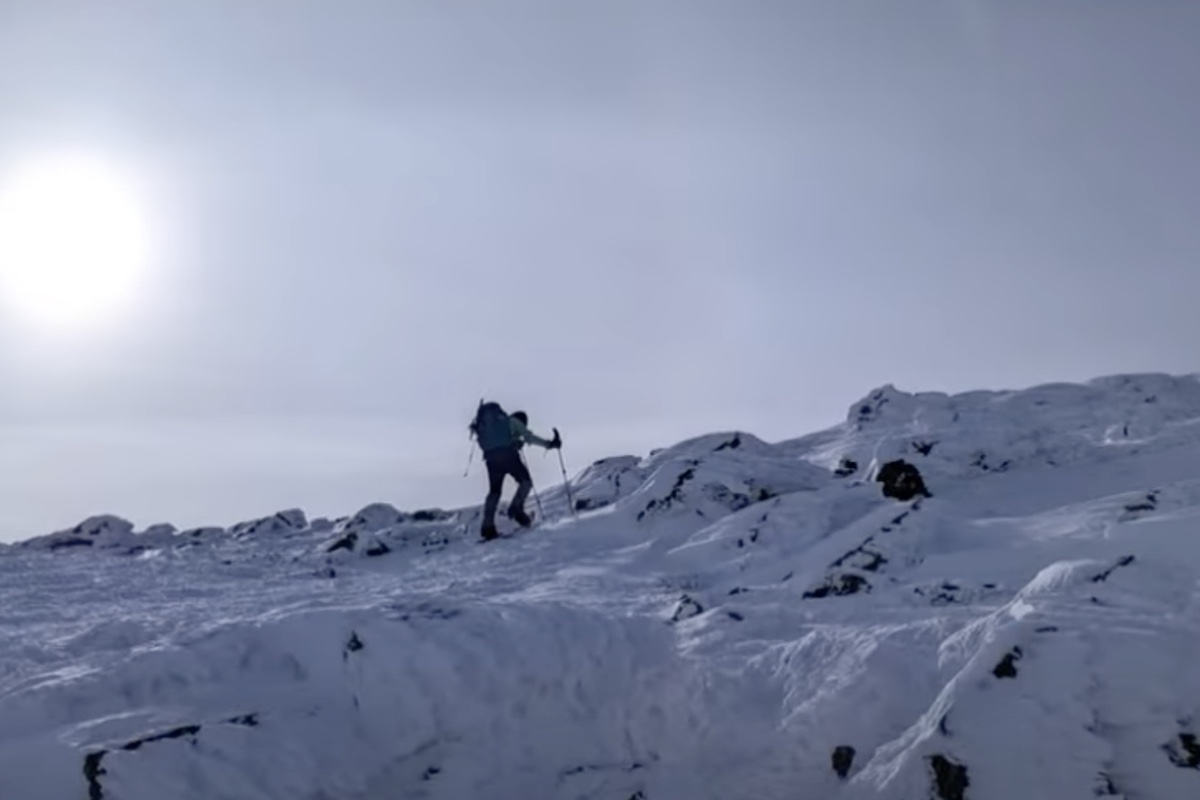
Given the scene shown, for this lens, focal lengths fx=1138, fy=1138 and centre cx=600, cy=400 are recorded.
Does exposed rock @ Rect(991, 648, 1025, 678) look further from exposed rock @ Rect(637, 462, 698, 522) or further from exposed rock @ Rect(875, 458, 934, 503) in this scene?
exposed rock @ Rect(637, 462, 698, 522)

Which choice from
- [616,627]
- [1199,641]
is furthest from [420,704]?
[1199,641]

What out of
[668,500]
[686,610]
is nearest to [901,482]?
[668,500]

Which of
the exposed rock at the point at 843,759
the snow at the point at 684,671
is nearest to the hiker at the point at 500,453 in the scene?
Answer: the snow at the point at 684,671

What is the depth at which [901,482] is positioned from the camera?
2023 centimetres

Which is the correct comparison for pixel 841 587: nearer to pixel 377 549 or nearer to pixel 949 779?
pixel 949 779

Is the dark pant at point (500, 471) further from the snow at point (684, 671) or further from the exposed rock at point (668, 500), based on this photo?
the snow at point (684, 671)

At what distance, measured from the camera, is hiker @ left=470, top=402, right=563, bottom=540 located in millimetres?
22938

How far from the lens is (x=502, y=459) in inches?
904

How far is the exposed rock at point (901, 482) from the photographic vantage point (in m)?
19.9

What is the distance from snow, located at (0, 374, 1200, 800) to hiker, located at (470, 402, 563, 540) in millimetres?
4840

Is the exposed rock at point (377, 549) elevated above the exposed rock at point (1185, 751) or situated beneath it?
elevated above

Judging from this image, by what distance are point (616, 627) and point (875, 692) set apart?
131 inches

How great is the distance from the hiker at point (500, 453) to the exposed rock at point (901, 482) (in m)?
7.21

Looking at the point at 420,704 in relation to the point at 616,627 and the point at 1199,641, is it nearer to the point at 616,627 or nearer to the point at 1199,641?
the point at 616,627
